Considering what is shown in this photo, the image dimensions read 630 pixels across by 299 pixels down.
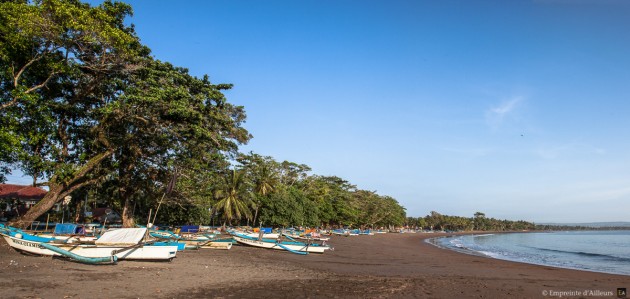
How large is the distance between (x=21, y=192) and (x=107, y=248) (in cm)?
3980

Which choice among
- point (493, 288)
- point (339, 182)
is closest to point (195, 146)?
point (493, 288)

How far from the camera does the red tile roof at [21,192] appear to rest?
39975 millimetres

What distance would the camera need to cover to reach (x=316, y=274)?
46.7 feet

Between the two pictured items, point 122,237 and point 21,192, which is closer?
point 122,237

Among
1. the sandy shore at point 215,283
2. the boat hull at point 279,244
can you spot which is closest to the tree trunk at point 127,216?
the boat hull at point 279,244

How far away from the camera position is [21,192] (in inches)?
1660

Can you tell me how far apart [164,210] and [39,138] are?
22.6 metres

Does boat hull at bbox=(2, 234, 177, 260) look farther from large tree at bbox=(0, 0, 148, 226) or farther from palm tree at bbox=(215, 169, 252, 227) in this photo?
palm tree at bbox=(215, 169, 252, 227)

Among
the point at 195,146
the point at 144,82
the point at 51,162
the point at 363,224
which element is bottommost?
the point at 363,224

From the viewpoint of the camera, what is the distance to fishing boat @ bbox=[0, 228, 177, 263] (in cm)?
1269

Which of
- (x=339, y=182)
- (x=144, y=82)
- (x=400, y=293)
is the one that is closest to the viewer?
(x=400, y=293)

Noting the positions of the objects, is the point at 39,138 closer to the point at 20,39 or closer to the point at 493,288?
the point at 20,39

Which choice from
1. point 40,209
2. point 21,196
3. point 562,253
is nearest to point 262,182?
point 21,196

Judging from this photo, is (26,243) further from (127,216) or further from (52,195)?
(127,216)
